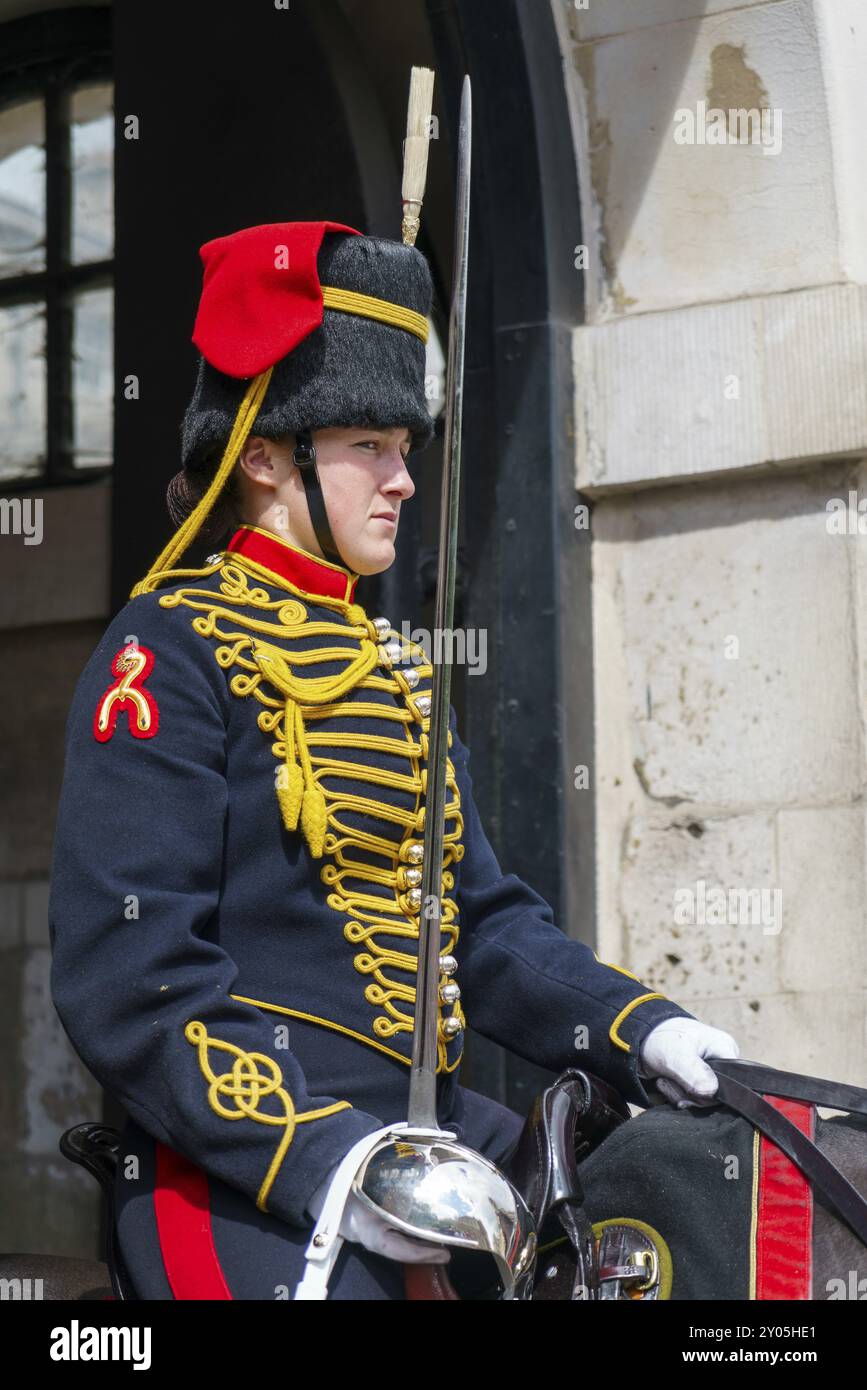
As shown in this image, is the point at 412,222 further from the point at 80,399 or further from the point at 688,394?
the point at 80,399

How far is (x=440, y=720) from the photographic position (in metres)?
2.05

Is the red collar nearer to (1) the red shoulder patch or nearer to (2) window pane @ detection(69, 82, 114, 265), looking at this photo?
(1) the red shoulder patch

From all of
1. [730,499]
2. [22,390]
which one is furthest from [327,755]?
[22,390]

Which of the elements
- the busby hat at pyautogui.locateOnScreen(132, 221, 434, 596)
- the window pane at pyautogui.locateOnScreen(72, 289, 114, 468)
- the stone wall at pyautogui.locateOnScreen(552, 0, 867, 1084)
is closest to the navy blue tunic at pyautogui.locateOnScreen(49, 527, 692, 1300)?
the busby hat at pyautogui.locateOnScreen(132, 221, 434, 596)

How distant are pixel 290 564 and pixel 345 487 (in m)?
0.11

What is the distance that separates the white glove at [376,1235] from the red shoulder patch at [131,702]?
0.49 meters

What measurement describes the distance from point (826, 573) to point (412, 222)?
1.28 m

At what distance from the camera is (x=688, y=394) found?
3.44m

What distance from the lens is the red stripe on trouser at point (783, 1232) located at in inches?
78.8

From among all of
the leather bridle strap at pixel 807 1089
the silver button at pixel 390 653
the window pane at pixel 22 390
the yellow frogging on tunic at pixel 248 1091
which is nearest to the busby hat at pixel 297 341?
the silver button at pixel 390 653

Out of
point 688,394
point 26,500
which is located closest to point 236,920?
point 688,394

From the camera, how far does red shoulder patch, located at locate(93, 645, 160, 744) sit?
83.0 inches

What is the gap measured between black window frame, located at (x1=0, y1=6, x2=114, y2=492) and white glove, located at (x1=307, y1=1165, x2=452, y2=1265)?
374 centimetres

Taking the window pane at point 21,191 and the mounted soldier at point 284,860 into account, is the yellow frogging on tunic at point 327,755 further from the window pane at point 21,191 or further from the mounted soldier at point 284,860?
the window pane at point 21,191
